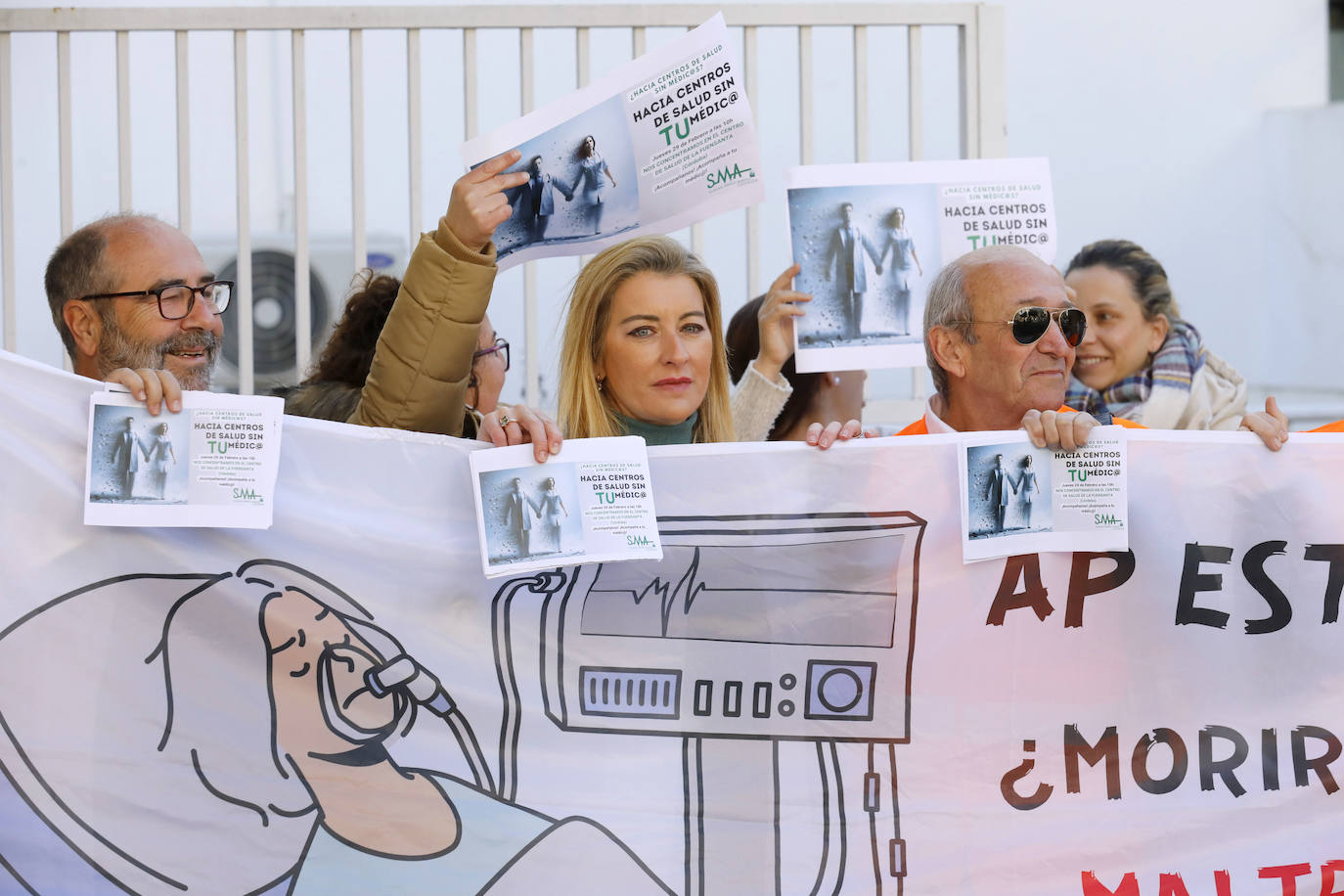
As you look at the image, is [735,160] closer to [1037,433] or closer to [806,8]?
[1037,433]

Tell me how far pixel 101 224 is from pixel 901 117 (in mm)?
3894

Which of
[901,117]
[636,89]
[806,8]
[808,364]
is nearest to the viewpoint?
[636,89]

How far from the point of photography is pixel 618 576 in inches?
75.7

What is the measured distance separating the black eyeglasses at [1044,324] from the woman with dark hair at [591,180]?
68 centimetres

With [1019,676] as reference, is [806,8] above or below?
above

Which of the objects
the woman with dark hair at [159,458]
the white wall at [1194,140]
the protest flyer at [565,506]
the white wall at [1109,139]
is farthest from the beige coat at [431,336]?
the white wall at [1194,140]

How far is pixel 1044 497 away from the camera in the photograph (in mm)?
1900

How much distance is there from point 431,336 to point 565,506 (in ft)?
1.32

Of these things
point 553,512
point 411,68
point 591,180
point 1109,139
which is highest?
point 1109,139

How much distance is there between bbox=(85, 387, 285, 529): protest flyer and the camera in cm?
181

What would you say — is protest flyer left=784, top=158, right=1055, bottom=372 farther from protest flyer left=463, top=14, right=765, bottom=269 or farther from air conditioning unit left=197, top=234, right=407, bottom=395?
air conditioning unit left=197, top=234, right=407, bottom=395

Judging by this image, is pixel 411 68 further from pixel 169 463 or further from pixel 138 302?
pixel 169 463

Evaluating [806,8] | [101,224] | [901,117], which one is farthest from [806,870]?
[901,117]

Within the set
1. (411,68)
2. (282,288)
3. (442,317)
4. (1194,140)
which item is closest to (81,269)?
(442,317)
